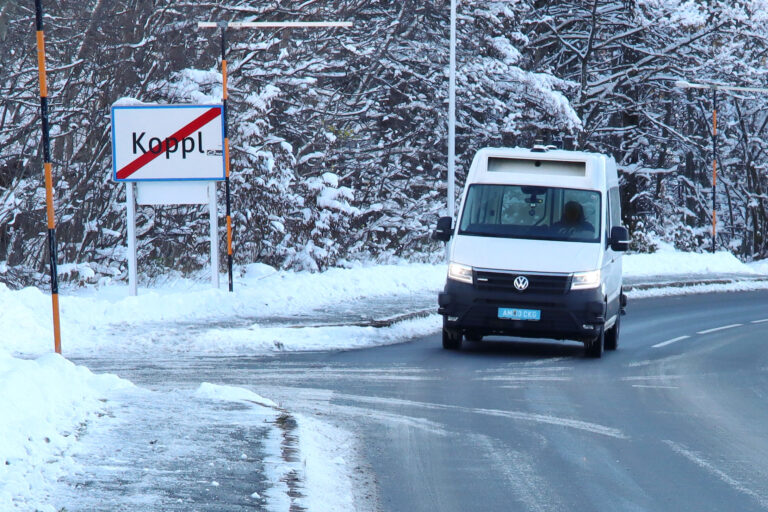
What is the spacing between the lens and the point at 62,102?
2458cm

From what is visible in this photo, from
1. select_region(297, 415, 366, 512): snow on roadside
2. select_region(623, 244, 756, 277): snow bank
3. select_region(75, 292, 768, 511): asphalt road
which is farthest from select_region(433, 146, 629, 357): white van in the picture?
select_region(623, 244, 756, 277): snow bank

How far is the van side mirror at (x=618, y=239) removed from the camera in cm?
1498

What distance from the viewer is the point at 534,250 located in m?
14.4

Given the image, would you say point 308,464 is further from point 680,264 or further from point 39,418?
point 680,264

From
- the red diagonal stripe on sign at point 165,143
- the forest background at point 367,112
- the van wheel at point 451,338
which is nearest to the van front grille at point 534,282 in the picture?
the van wheel at point 451,338

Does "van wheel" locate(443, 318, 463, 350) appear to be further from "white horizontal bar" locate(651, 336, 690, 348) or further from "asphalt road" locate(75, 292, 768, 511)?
"white horizontal bar" locate(651, 336, 690, 348)

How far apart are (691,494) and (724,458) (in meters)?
1.28

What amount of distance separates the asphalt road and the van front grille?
93 cm

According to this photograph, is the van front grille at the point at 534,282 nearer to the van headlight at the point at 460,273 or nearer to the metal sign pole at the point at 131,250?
the van headlight at the point at 460,273

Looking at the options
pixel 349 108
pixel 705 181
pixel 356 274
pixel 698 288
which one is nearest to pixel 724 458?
pixel 356 274

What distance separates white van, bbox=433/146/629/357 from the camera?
1419 cm

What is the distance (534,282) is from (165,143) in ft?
25.5

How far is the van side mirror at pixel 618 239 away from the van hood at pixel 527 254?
0.47 metres

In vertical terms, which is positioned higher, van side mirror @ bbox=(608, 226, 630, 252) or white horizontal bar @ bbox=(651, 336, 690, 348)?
van side mirror @ bbox=(608, 226, 630, 252)
